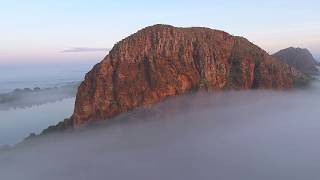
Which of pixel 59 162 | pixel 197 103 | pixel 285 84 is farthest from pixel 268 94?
pixel 59 162

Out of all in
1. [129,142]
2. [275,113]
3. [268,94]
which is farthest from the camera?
[275,113]

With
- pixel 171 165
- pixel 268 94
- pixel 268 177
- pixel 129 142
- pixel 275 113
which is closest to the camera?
pixel 268 177

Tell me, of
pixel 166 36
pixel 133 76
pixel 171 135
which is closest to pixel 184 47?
pixel 166 36

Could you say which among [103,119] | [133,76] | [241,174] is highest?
[133,76]

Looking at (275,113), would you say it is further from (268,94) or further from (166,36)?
(166,36)

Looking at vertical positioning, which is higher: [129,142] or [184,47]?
[184,47]

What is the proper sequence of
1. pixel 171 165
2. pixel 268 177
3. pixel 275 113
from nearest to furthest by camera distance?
pixel 268 177 < pixel 171 165 < pixel 275 113

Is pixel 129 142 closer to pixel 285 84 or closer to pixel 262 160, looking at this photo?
pixel 262 160

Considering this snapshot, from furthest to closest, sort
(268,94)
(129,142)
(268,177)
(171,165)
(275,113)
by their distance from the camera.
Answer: (275,113), (268,94), (129,142), (171,165), (268,177)

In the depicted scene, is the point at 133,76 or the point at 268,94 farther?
the point at 268,94
